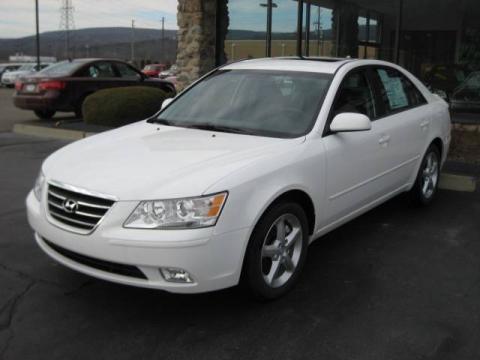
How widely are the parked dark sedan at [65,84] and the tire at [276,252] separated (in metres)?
10.3

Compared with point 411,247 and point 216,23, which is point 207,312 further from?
point 216,23

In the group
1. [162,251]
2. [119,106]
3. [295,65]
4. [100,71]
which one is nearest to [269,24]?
[119,106]

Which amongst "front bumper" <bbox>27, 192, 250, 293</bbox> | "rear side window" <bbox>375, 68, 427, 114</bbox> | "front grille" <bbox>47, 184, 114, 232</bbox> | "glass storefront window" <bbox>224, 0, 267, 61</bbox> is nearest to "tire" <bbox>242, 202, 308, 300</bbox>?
"front bumper" <bbox>27, 192, 250, 293</bbox>

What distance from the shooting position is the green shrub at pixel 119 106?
11633 millimetres

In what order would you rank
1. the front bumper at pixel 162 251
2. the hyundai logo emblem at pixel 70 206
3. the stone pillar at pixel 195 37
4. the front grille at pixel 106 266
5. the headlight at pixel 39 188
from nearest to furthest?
the front bumper at pixel 162 251 < the front grille at pixel 106 266 < the hyundai logo emblem at pixel 70 206 < the headlight at pixel 39 188 < the stone pillar at pixel 195 37

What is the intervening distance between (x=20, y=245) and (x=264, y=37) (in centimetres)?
893

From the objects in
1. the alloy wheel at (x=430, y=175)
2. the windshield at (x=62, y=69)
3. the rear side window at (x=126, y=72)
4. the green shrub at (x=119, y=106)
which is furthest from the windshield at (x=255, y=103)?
the rear side window at (x=126, y=72)

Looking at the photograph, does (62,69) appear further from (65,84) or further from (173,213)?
(173,213)

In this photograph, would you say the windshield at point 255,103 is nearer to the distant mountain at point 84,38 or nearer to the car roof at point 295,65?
the car roof at point 295,65

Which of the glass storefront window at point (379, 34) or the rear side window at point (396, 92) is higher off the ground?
the glass storefront window at point (379, 34)

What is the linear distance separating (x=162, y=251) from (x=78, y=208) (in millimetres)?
615

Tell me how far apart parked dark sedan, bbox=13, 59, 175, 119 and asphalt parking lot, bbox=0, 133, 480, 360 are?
28.2 ft

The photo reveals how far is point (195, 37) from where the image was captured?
38.9ft

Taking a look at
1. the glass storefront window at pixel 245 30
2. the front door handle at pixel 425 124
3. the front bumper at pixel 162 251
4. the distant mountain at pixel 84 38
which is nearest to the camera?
the front bumper at pixel 162 251
